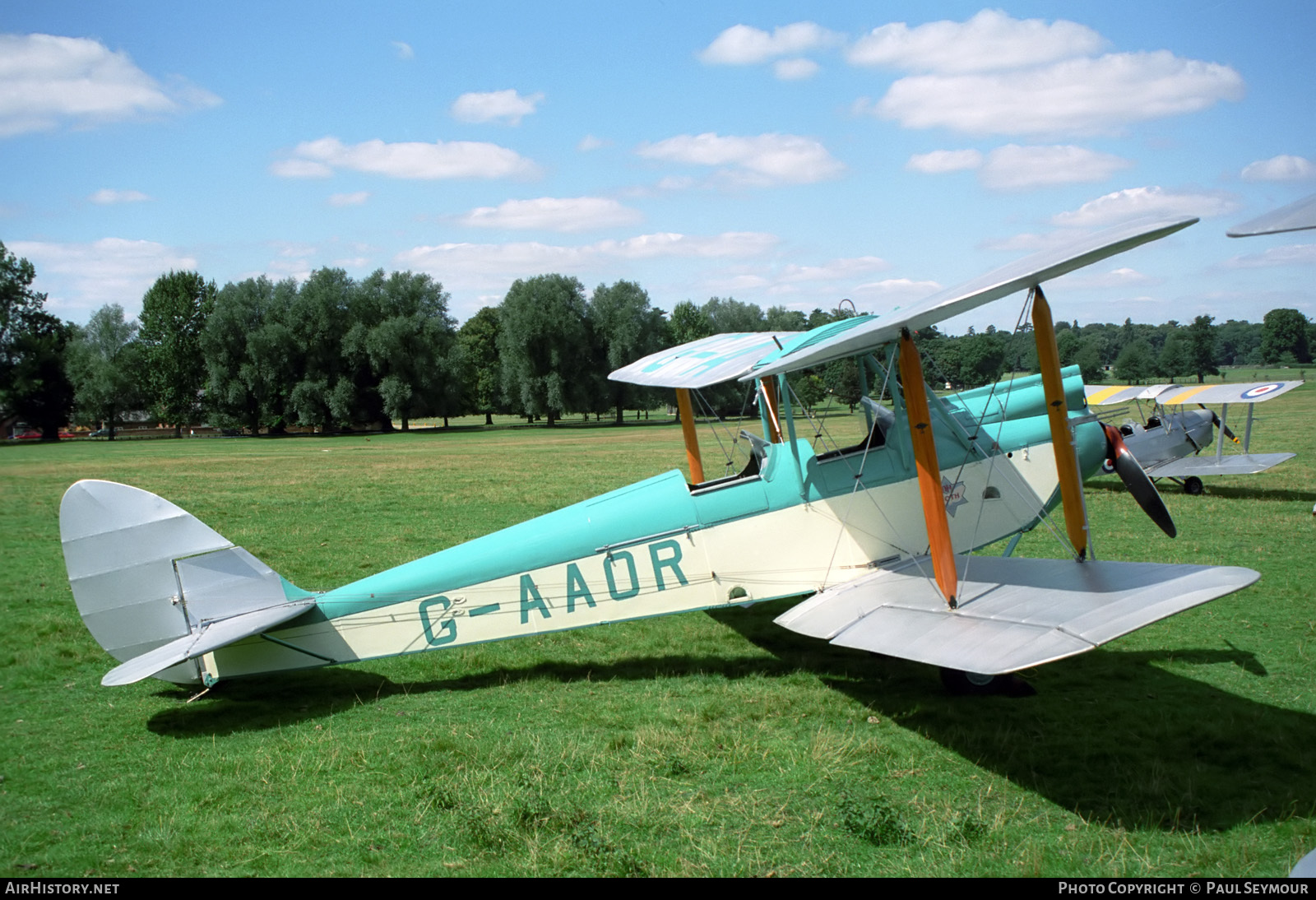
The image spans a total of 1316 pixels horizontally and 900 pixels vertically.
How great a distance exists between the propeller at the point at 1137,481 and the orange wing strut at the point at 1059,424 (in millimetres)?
1108

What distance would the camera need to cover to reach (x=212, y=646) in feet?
16.4

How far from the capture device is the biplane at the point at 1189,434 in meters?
14.0

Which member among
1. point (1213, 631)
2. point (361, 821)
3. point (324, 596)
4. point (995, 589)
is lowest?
point (1213, 631)

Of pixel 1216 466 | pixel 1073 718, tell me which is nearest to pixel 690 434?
pixel 1073 718

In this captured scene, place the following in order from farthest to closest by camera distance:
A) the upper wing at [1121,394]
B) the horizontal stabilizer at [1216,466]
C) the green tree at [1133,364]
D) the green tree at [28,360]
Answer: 1. the green tree at [28,360]
2. the green tree at [1133,364]
3. the upper wing at [1121,394]
4. the horizontal stabilizer at [1216,466]

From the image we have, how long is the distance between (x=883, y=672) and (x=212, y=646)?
15.1 feet

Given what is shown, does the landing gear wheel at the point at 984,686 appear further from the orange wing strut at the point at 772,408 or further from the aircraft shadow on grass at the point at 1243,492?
the aircraft shadow on grass at the point at 1243,492

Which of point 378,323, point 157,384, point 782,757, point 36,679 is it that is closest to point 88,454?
point 378,323

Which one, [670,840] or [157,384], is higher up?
[157,384]

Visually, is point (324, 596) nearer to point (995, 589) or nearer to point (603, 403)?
point (995, 589)

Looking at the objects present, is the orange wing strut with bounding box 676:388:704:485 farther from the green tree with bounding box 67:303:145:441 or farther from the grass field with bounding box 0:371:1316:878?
the green tree with bounding box 67:303:145:441

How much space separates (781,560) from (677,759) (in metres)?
1.86

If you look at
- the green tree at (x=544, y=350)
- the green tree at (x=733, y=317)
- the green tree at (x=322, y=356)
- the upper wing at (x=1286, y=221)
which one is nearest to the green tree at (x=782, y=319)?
the green tree at (x=733, y=317)
